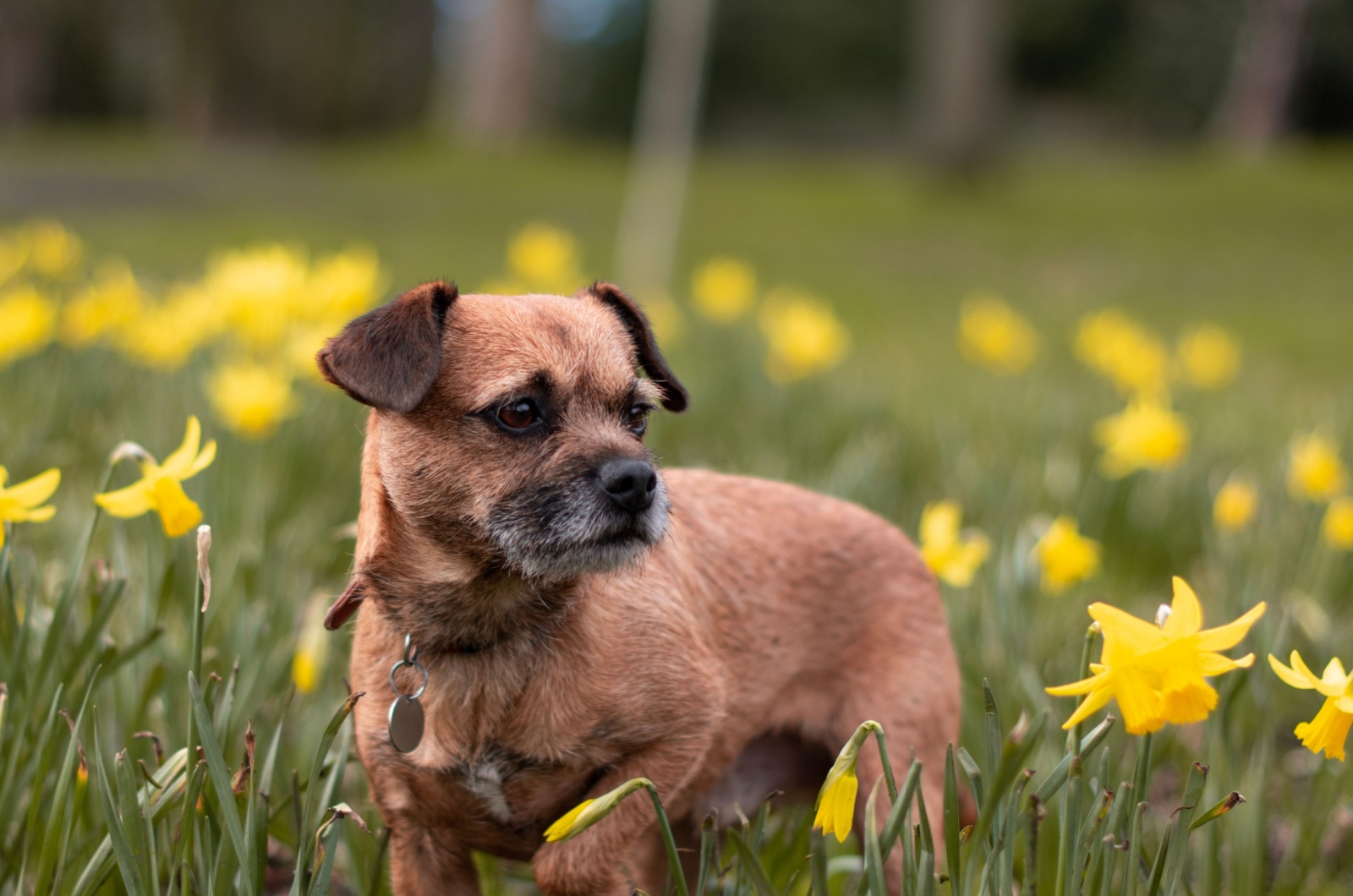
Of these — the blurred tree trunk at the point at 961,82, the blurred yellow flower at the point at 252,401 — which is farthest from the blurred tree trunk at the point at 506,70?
the blurred yellow flower at the point at 252,401

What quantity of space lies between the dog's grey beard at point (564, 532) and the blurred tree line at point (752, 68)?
54.9ft

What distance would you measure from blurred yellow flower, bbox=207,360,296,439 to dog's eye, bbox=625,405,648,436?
188 centimetres

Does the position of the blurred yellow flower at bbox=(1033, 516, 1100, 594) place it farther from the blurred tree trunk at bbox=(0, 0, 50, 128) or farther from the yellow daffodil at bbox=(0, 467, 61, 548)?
the blurred tree trunk at bbox=(0, 0, 50, 128)

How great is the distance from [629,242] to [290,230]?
13.1ft

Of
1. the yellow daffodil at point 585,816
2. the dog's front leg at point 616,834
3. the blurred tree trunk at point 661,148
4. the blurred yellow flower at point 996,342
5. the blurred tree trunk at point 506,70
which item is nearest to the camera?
the yellow daffodil at point 585,816

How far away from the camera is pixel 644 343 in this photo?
8.41 feet

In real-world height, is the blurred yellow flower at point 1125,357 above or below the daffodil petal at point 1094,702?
below

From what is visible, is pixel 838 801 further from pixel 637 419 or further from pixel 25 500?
pixel 25 500

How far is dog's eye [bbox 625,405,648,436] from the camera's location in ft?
7.50

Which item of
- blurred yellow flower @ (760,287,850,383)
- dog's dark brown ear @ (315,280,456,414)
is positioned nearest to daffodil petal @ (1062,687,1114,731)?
dog's dark brown ear @ (315,280,456,414)

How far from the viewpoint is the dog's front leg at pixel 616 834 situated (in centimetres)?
200

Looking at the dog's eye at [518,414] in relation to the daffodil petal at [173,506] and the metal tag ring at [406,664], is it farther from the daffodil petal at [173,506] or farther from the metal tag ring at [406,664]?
the daffodil petal at [173,506]

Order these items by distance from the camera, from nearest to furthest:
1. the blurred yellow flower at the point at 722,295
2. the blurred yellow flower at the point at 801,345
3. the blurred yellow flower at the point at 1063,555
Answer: the blurred yellow flower at the point at 1063,555
the blurred yellow flower at the point at 801,345
the blurred yellow flower at the point at 722,295

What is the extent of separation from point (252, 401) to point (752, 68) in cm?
2836
